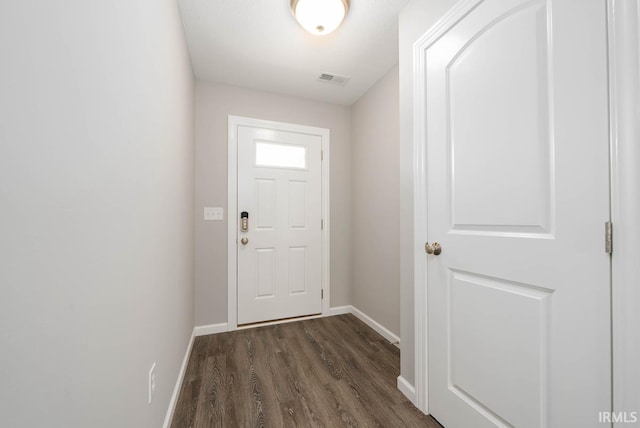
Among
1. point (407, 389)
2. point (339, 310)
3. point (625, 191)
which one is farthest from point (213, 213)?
point (625, 191)

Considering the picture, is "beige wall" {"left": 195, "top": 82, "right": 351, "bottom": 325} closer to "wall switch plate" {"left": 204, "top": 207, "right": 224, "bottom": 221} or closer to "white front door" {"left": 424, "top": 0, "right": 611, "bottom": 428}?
"wall switch plate" {"left": 204, "top": 207, "right": 224, "bottom": 221}

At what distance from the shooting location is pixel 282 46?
1.97 m

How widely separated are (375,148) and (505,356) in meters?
1.92

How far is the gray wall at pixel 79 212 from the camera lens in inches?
15.7

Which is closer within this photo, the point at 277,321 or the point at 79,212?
the point at 79,212

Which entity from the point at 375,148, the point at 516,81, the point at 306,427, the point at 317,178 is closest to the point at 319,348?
the point at 306,427

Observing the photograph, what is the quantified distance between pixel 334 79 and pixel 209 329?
2641 millimetres

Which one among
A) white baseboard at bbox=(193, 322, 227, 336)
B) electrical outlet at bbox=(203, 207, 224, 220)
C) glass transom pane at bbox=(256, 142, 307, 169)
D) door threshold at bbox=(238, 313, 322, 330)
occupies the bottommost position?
door threshold at bbox=(238, 313, 322, 330)

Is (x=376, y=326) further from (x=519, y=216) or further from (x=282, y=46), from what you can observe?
(x=282, y=46)

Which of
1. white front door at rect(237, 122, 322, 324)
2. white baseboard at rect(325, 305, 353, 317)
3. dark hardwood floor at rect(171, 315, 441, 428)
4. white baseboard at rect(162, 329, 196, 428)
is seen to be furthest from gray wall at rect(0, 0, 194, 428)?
white baseboard at rect(325, 305, 353, 317)

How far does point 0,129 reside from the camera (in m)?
0.37

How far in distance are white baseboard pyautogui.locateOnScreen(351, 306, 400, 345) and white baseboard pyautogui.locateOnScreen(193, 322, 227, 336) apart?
1359mm

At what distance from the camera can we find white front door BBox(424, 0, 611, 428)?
790 mm

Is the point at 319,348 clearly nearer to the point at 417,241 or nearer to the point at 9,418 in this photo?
the point at 417,241
